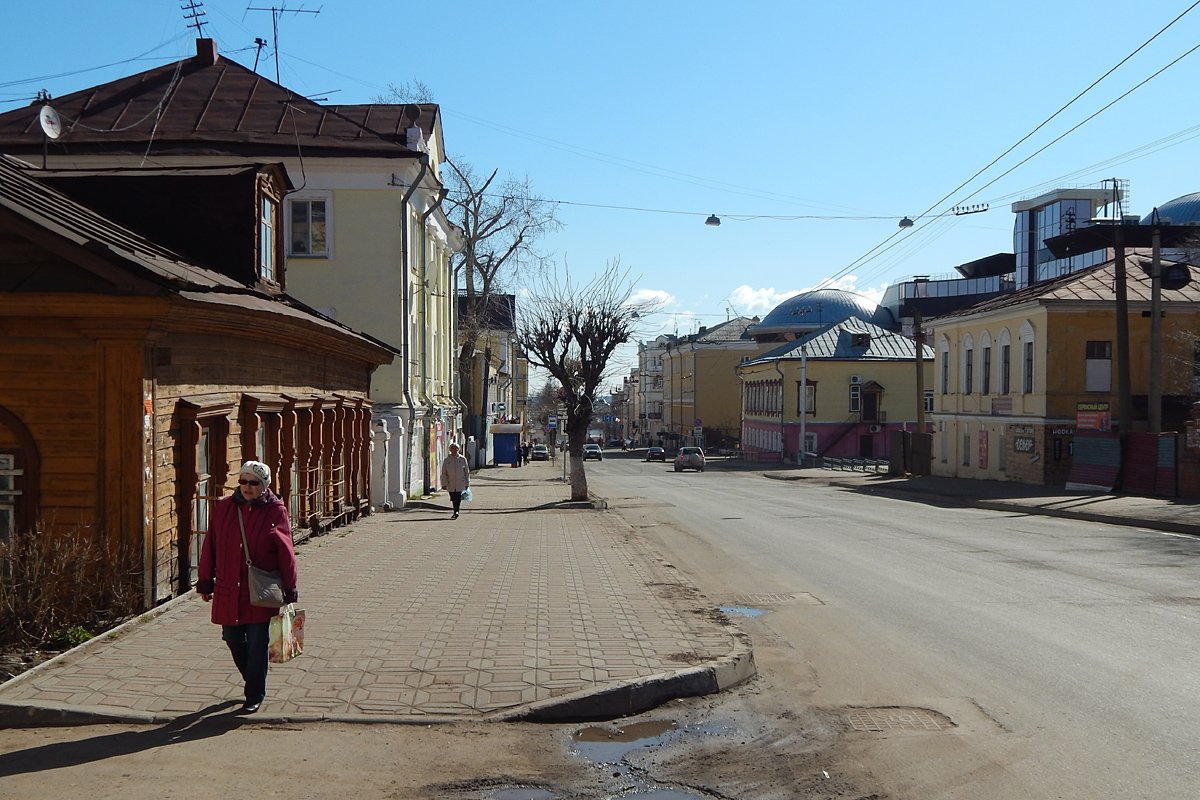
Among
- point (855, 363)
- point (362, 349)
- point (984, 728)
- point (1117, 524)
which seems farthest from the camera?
point (855, 363)

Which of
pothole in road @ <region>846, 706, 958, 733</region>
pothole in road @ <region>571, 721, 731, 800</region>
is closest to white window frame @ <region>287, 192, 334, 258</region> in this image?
pothole in road @ <region>571, 721, 731, 800</region>

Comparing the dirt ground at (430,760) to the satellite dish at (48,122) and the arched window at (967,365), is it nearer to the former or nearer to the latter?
the satellite dish at (48,122)

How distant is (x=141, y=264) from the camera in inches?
338

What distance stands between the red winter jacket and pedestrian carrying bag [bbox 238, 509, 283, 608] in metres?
0.03

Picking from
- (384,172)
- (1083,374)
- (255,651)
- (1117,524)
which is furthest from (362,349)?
(1083,374)

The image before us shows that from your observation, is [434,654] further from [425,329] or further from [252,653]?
[425,329]

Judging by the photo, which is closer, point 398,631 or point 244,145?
point 398,631

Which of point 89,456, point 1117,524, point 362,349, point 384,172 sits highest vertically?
point 384,172

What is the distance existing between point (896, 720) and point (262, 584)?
4.09 meters

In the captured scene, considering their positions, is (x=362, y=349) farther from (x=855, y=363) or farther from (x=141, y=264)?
(x=855, y=363)

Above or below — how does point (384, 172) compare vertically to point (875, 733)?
above

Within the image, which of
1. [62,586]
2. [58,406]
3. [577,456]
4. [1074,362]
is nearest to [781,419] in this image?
[1074,362]

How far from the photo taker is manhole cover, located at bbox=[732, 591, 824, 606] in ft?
38.1

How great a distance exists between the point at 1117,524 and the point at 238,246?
19.5m
